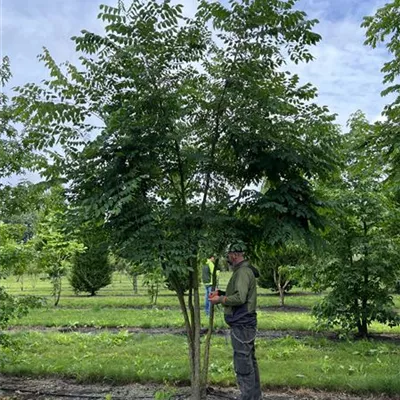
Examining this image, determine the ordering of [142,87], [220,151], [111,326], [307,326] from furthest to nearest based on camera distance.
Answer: [111,326]
[307,326]
[220,151]
[142,87]

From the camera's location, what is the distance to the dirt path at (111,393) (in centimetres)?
551

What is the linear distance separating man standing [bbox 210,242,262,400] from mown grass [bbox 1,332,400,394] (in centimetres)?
120

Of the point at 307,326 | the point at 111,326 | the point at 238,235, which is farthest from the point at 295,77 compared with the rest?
the point at 111,326

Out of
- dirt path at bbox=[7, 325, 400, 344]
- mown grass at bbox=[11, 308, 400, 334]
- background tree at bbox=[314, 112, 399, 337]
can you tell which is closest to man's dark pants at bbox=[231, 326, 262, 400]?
background tree at bbox=[314, 112, 399, 337]

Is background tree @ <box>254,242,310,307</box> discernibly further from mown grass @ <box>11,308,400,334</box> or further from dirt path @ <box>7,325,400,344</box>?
dirt path @ <box>7,325,400,344</box>

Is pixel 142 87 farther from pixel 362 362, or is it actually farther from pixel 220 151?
pixel 362 362

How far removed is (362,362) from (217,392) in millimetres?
2553

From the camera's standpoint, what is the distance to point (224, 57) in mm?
4934

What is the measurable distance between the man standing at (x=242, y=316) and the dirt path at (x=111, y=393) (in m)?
0.83

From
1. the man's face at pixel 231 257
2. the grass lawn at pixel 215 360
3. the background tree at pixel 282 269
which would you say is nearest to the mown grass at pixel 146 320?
the grass lawn at pixel 215 360

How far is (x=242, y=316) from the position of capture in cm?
483

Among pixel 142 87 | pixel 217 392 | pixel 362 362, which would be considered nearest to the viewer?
pixel 142 87

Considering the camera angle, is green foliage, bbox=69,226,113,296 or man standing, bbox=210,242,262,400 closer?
man standing, bbox=210,242,262,400

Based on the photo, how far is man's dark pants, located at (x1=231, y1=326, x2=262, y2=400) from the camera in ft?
15.6
